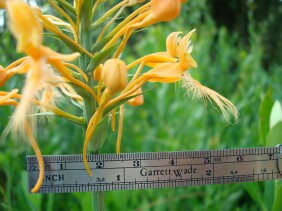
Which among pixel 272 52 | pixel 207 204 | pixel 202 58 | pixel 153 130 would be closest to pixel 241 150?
pixel 207 204

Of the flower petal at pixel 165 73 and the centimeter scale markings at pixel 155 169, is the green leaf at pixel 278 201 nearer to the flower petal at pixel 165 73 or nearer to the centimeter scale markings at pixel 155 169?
the centimeter scale markings at pixel 155 169

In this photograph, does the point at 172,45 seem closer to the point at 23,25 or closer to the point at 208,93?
the point at 208,93

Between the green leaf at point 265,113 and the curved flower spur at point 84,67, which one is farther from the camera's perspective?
the green leaf at point 265,113

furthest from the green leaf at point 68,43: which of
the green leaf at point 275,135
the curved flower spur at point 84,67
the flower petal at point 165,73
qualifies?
the green leaf at point 275,135

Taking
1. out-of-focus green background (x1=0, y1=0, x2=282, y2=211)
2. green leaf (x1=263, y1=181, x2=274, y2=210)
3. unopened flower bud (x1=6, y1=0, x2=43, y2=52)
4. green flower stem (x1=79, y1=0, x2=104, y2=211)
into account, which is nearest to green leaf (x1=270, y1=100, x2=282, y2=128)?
out-of-focus green background (x1=0, y1=0, x2=282, y2=211)

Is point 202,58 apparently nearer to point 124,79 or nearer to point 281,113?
point 281,113

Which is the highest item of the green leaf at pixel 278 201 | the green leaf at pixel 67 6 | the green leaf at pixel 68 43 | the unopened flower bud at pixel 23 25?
the green leaf at pixel 67 6

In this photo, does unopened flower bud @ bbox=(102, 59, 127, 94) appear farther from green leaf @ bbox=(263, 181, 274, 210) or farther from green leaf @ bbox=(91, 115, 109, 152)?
green leaf @ bbox=(263, 181, 274, 210)
